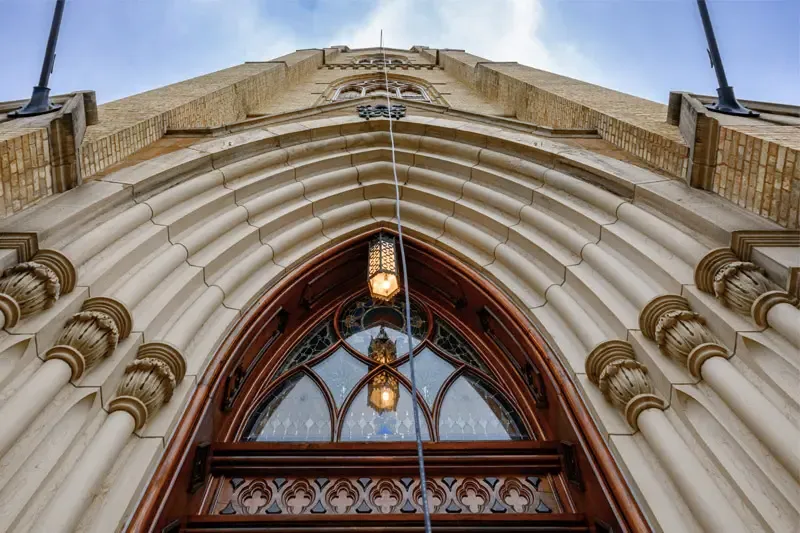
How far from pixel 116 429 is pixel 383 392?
94.1 inches

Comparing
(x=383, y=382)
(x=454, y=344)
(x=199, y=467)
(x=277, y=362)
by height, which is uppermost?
(x=454, y=344)

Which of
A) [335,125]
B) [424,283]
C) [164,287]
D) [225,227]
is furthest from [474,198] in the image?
[164,287]

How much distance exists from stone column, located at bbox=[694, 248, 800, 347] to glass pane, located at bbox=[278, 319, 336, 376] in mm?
3450

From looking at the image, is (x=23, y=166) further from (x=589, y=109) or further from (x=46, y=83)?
(x=589, y=109)

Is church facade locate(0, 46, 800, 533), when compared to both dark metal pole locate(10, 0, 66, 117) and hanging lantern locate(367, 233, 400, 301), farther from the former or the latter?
dark metal pole locate(10, 0, 66, 117)

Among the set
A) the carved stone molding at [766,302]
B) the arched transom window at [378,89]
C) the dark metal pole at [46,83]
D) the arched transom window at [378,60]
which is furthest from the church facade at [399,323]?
the arched transom window at [378,60]

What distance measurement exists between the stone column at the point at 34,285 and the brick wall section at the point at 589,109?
4961 mm

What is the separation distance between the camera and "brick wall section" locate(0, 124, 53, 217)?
13.6 ft

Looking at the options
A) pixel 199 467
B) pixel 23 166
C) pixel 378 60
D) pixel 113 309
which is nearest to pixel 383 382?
pixel 199 467

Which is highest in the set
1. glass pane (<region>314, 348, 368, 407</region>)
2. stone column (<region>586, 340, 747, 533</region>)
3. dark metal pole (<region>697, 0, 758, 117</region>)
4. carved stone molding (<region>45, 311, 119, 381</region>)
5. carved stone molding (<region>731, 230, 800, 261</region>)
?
dark metal pole (<region>697, 0, 758, 117</region>)

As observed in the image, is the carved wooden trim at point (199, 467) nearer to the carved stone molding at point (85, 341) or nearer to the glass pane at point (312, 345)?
the carved stone molding at point (85, 341)

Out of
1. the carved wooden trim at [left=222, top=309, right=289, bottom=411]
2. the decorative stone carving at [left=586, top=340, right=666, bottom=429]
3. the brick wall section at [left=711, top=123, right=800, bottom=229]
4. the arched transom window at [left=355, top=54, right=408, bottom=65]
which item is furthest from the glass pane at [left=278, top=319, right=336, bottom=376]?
the arched transom window at [left=355, top=54, right=408, bottom=65]

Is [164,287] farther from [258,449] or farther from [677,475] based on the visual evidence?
[677,475]

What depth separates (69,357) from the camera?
11.1ft
